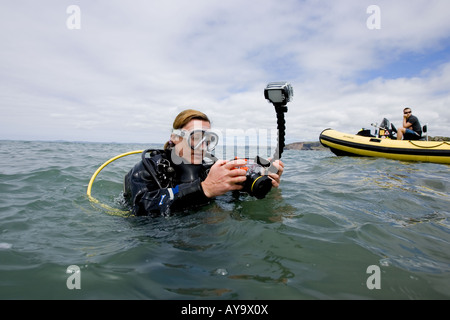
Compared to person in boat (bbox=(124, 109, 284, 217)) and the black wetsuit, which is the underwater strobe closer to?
person in boat (bbox=(124, 109, 284, 217))

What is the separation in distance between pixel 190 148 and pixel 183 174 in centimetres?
34

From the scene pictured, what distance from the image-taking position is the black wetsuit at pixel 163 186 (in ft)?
8.82

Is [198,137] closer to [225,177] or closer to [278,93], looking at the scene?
[225,177]

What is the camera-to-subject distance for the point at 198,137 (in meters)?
3.03

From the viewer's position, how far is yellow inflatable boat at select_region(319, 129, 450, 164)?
10336 millimetres

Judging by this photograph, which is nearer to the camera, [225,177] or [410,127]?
[225,177]

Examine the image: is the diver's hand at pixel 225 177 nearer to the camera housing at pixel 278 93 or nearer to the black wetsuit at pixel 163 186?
the black wetsuit at pixel 163 186

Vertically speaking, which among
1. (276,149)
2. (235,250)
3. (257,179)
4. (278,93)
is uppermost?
(278,93)

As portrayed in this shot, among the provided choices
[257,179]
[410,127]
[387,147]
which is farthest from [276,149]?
[410,127]

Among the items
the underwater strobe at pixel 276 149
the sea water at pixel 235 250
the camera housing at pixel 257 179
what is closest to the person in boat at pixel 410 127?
the sea water at pixel 235 250

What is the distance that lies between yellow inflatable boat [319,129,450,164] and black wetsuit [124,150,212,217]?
11.2 meters

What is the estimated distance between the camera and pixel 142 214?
2.87 meters
